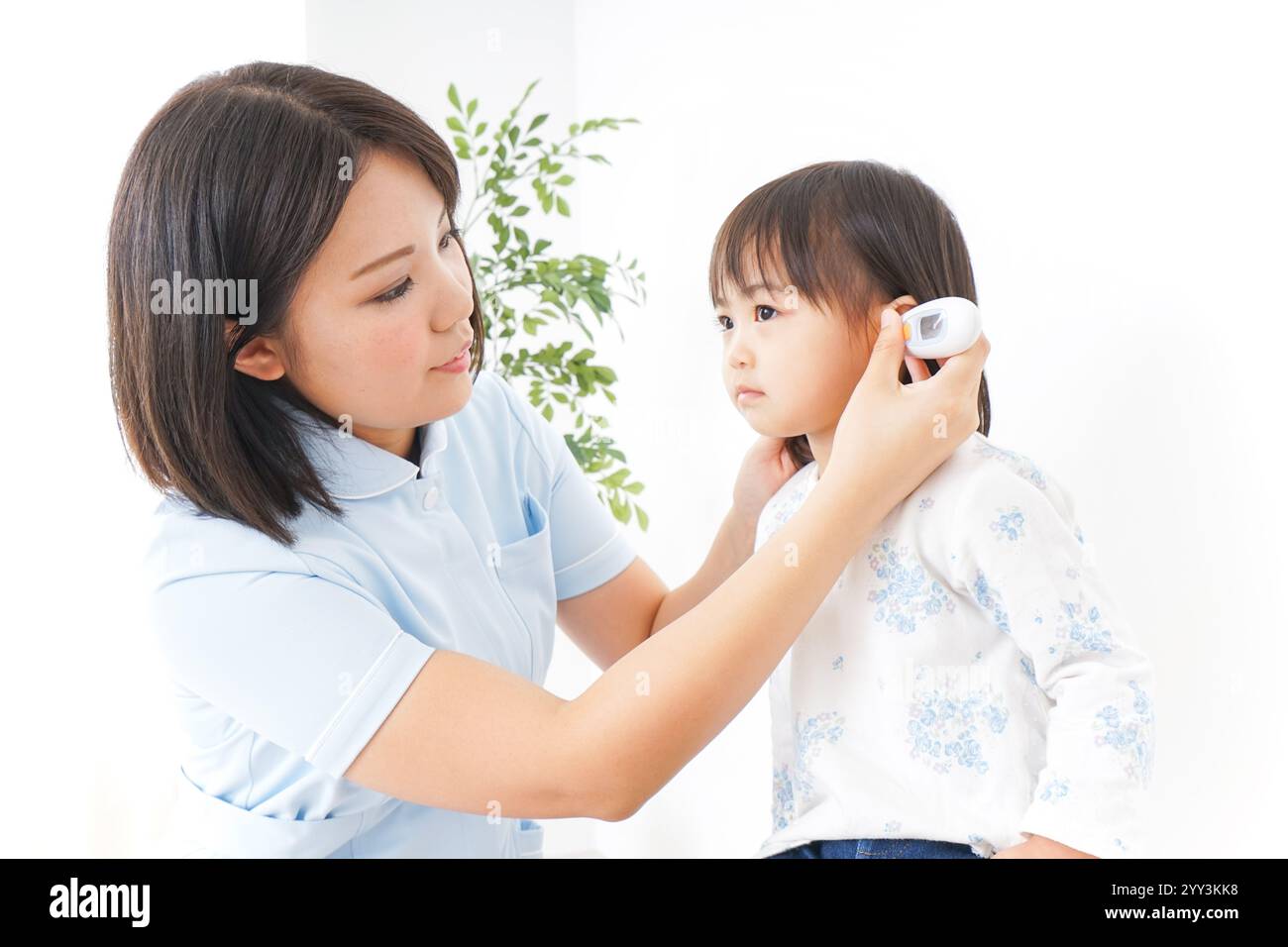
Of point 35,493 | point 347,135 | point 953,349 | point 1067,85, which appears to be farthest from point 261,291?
point 35,493

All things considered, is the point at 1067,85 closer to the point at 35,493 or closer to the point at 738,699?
the point at 738,699

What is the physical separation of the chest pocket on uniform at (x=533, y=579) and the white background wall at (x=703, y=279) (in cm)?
46

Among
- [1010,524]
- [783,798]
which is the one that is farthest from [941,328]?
[783,798]

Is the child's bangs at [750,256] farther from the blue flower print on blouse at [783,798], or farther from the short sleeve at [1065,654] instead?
the blue flower print on blouse at [783,798]

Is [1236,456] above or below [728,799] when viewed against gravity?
above

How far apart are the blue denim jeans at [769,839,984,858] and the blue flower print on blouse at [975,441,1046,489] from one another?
0.32 m

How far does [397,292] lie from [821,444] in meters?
0.44

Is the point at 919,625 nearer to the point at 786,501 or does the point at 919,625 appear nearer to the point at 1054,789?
the point at 1054,789

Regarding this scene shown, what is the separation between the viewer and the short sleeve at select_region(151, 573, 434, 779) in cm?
89

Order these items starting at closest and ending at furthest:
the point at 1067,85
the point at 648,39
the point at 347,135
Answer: the point at 347,135 → the point at 1067,85 → the point at 648,39

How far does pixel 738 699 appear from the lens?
0.87 metres

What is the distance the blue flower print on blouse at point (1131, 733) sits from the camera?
829mm

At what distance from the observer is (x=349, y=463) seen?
1.06m

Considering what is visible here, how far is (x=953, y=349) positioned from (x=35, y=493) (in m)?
1.68
